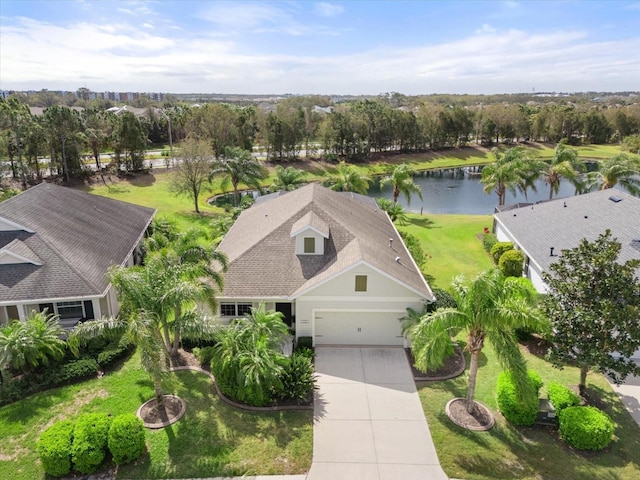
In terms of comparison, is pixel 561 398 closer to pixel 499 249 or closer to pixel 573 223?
pixel 573 223

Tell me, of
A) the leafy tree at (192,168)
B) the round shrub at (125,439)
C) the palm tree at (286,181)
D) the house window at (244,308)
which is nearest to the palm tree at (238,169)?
the leafy tree at (192,168)

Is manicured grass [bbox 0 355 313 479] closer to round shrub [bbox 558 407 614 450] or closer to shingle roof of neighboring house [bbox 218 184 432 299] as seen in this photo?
shingle roof of neighboring house [bbox 218 184 432 299]

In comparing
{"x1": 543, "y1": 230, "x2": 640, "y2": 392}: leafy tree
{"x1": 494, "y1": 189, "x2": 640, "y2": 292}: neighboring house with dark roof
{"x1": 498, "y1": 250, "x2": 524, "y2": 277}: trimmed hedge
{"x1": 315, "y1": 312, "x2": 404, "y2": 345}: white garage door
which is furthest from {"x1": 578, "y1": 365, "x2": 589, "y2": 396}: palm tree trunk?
{"x1": 498, "y1": 250, "x2": 524, "y2": 277}: trimmed hedge

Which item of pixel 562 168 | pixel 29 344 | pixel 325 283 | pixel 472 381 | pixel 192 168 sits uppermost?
pixel 562 168

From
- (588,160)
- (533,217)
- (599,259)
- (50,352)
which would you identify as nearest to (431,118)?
(588,160)

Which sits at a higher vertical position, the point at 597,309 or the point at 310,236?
the point at 310,236

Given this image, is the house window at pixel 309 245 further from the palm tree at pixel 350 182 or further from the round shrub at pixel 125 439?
the palm tree at pixel 350 182

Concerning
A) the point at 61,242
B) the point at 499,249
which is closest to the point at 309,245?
the point at 61,242
